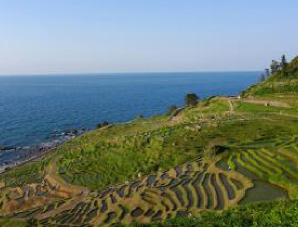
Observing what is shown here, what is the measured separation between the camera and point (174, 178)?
4294 centimetres

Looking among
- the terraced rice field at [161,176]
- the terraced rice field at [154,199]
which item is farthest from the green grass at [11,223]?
the terraced rice field at [154,199]

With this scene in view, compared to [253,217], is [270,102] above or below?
above

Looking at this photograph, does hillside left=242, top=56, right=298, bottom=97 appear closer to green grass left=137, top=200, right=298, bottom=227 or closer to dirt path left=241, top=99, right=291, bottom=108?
dirt path left=241, top=99, right=291, bottom=108

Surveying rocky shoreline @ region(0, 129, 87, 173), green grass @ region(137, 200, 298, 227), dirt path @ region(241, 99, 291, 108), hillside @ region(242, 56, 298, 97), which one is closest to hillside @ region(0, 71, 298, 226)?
green grass @ region(137, 200, 298, 227)

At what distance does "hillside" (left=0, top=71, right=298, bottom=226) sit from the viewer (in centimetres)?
3409

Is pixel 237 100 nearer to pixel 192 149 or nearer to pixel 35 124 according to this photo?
pixel 192 149

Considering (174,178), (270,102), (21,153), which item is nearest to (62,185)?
(174,178)

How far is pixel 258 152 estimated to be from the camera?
45.2 m

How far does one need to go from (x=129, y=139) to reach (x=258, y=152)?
89.1 ft

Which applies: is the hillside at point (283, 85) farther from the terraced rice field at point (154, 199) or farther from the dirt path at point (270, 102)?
the terraced rice field at point (154, 199)

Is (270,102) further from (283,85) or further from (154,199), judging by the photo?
(154,199)

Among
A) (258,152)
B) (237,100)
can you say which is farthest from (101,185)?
(237,100)

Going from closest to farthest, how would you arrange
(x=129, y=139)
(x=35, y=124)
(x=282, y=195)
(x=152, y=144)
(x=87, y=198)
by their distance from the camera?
(x=282, y=195) < (x=87, y=198) < (x=152, y=144) < (x=129, y=139) < (x=35, y=124)

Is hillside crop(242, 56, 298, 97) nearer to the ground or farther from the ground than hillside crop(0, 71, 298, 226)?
farther from the ground
